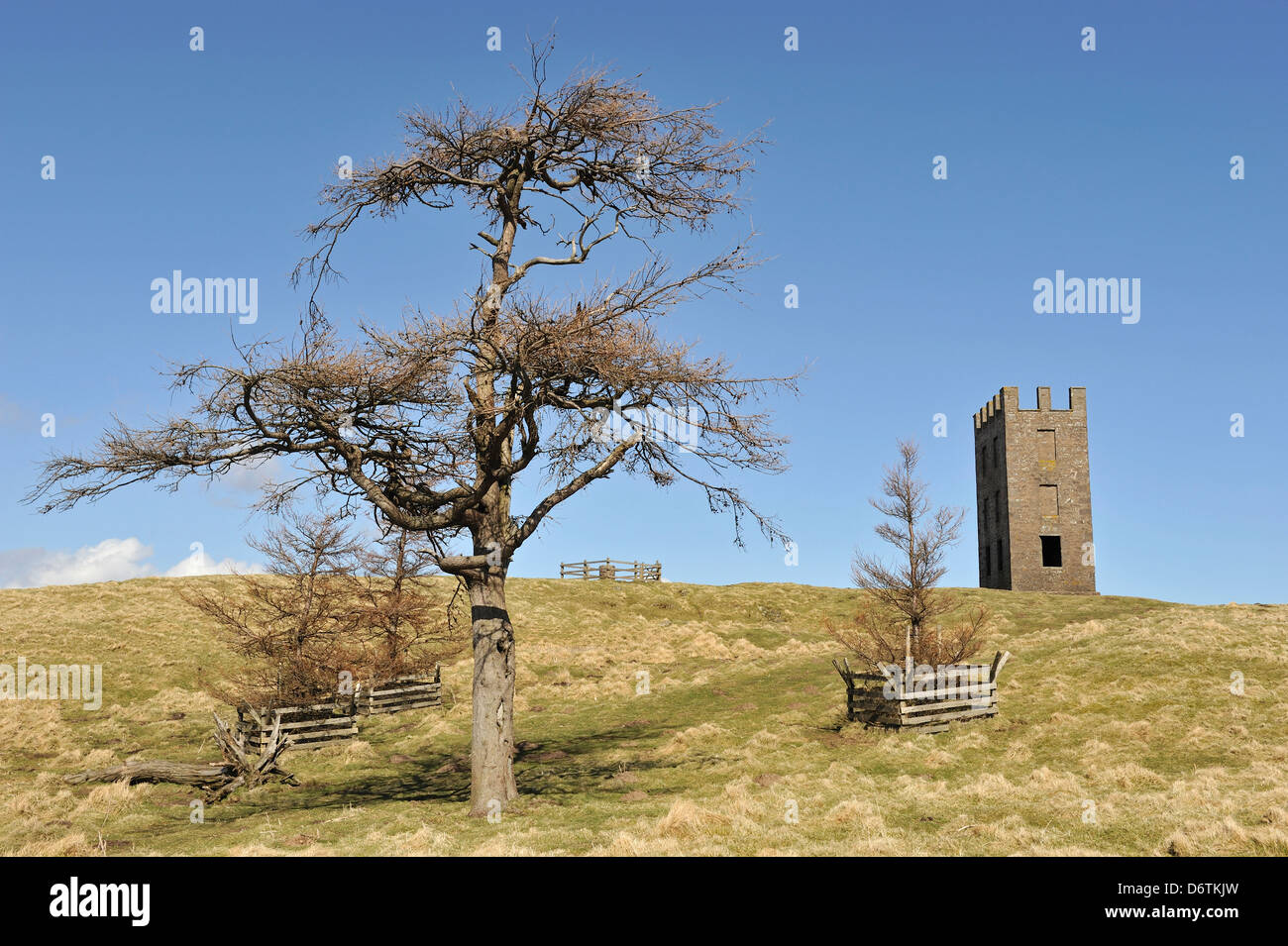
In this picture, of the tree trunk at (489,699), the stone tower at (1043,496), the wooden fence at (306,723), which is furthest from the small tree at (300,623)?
the stone tower at (1043,496)

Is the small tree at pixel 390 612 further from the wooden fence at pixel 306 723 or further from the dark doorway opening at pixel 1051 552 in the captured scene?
the dark doorway opening at pixel 1051 552

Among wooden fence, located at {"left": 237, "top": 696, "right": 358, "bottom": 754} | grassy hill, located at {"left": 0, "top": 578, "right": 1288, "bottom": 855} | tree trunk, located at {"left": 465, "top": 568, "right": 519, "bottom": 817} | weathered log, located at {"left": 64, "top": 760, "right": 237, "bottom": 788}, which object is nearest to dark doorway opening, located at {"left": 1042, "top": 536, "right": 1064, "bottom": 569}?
grassy hill, located at {"left": 0, "top": 578, "right": 1288, "bottom": 855}

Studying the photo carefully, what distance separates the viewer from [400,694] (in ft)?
94.2

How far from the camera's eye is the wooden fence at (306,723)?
21500 millimetres

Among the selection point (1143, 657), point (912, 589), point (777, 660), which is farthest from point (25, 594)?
point (1143, 657)

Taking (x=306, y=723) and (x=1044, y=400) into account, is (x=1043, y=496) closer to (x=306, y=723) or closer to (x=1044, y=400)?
(x=1044, y=400)

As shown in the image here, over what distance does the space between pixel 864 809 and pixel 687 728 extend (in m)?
10.4

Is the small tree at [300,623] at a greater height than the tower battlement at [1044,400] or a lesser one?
lesser

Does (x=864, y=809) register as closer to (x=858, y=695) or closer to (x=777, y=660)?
(x=858, y=695)

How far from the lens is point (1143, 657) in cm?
2508

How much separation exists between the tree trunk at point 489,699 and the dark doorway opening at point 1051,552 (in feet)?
177

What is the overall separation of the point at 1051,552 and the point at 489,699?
55530 mm

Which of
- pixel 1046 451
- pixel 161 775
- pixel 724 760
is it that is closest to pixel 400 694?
pixel 161 775

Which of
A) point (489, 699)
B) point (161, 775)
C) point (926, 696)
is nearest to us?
point (489, 699)
